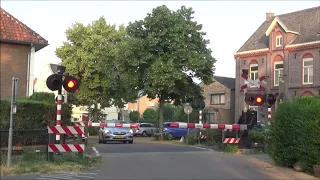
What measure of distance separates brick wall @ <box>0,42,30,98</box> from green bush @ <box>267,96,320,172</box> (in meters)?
15.8

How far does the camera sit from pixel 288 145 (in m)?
14.8

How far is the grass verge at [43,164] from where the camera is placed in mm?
12162

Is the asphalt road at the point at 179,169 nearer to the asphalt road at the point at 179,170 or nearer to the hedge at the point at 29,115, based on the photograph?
Result: the asphalt road at the point at 179,170

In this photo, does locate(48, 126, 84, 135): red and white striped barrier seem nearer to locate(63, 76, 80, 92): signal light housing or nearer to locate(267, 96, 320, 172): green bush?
locate(63, 76, 80, 92): signal light housing

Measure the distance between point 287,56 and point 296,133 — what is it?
2879cm

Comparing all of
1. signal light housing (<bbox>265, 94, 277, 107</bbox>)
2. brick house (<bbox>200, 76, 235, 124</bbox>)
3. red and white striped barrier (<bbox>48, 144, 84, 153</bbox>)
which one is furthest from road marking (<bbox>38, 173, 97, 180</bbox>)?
brick house (<bbox>200, 76, 235, 124</bbox>)

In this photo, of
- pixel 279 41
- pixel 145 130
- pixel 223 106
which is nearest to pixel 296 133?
pixel 279 41

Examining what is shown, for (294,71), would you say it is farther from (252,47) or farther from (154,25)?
(154,25)

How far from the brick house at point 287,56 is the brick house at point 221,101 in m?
4.49

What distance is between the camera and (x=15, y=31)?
84.4 ft

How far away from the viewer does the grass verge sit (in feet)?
39.9

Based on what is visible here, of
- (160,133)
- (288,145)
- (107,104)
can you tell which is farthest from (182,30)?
(288,145)

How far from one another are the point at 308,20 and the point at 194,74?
14233 mm

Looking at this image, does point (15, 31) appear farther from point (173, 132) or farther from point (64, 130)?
point (173, 132)
